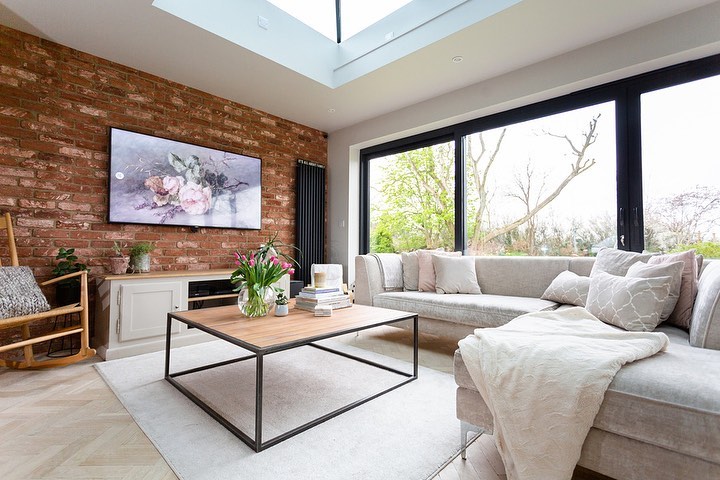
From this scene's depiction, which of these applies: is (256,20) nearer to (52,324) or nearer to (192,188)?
(192,188)

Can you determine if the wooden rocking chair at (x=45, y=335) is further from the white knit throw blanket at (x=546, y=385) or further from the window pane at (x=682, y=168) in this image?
the window pane at (x=682, y=168)

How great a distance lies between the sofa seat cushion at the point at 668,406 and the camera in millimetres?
957

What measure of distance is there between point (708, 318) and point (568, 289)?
1.04 metres

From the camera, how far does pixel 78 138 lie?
3008mm

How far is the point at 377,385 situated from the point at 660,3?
3127 mm

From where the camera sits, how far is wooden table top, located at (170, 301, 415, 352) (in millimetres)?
1617

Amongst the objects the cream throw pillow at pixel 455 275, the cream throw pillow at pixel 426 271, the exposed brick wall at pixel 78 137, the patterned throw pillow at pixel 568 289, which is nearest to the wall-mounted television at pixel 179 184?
the exposed brick wall at pixel 78 137

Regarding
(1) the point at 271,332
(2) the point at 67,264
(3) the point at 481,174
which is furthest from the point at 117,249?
(3) the point at 481,174

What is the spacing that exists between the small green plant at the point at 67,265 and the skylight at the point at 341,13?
2670 mm

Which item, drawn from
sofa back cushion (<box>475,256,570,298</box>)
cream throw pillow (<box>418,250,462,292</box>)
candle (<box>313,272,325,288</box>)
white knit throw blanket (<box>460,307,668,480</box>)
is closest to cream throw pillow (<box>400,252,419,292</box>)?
cream throw pillow (<box>418,250,462,292</box>)

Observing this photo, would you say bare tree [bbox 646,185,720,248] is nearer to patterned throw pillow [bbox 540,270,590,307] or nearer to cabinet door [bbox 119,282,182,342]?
patterned throw pillow [bbox 540,270,590,307]

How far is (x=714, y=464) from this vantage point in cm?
94

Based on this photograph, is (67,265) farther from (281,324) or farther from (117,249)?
(281,324)

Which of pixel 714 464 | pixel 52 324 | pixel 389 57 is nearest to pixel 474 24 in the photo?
pixel 389 57
